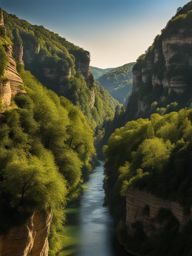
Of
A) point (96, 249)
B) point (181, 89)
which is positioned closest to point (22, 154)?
point (96, 249)

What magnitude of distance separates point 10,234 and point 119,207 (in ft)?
133

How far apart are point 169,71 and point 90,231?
94.4 metres

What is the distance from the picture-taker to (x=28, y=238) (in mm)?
43562

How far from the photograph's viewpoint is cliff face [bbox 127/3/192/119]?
154 m

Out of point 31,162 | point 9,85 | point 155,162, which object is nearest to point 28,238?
point 31,162

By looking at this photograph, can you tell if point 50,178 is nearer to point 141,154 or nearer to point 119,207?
point 141,154

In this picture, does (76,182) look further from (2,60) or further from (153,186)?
(2,60)

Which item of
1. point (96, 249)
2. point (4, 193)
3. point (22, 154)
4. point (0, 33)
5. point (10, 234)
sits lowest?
point (96, 249)

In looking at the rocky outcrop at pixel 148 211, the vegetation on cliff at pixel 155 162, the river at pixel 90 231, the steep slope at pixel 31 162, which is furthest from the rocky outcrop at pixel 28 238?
the rocky outcrop at pixel 148 211

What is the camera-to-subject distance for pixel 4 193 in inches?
1770

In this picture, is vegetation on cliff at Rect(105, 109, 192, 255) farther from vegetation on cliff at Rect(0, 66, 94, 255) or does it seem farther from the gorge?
vegetation on cliff at Rect(0, 66, 94, 255)

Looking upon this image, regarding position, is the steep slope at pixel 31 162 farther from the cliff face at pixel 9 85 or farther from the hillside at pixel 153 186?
the hillside at pixel 153 186

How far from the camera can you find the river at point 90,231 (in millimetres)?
65000

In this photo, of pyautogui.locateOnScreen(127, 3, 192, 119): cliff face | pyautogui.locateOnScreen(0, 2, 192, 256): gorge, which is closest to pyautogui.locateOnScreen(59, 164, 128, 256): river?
pyautogui.locateOnScreen(0, 2, 192, 256): gorge
